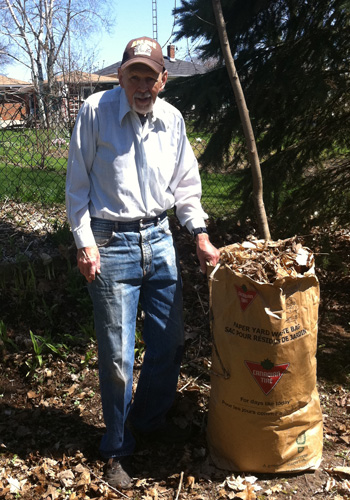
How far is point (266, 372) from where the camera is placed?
247cm

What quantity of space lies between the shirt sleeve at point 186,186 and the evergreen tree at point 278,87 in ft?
5.39

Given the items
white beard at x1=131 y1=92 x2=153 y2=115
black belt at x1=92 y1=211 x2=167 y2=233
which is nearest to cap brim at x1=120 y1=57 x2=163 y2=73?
white beard at x1=131 y1=92 x2=153 y2=115

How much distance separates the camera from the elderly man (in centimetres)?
242

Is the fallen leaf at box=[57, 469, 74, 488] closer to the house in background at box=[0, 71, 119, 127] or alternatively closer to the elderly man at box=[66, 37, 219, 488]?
the elderly man at box=[66, 37, 219, 488]

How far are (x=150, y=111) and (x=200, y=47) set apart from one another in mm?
2272

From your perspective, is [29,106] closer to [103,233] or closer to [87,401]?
[87,401]

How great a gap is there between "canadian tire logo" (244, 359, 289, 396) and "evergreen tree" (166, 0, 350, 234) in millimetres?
1998

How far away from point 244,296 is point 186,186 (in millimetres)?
680

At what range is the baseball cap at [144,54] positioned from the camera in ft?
7.70

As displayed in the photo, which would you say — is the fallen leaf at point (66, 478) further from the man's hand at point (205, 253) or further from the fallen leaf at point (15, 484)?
the man's hand at point (205, 253)

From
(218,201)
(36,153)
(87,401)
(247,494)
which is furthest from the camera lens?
(218,201)

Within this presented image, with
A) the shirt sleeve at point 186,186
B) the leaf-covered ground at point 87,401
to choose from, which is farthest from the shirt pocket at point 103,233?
the leaf-covered ground at point 87,401

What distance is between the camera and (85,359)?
3.62m

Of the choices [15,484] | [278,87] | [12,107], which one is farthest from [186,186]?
[12,107]
